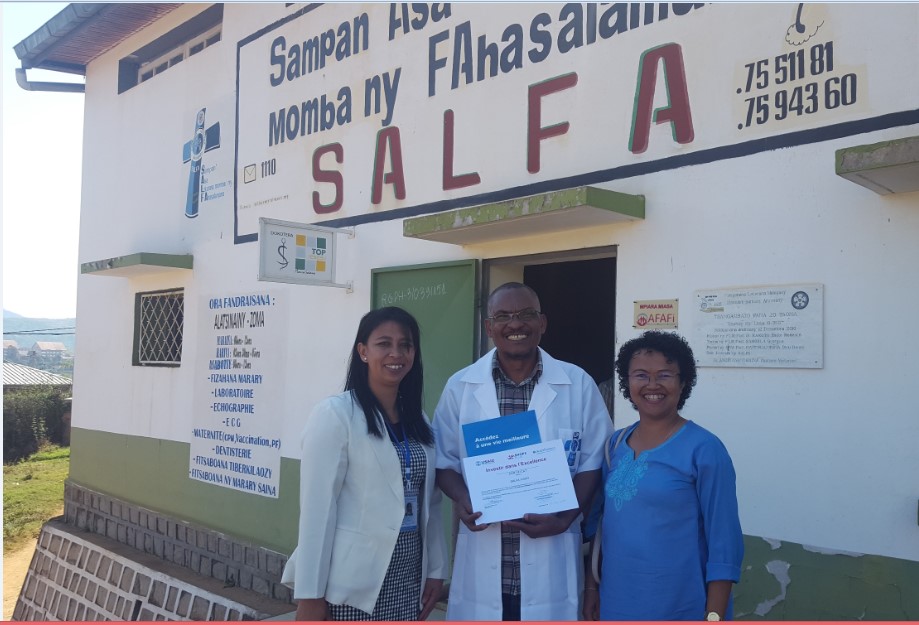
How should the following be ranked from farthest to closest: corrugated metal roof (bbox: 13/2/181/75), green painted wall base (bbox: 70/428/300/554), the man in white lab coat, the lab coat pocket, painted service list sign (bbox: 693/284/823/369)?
1. corrugated metal roof (bbox: 13/2/181/75)
2. green painted wall base (bbox: 70/428/300/554)
3. painted service list sign (bbox: 693/284/823/369)
4. the lab coat pocket
5. the man in white lab coat

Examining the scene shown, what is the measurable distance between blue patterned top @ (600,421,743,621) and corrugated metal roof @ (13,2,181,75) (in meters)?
7.82

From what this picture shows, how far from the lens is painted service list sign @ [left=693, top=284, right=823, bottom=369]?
144 inches

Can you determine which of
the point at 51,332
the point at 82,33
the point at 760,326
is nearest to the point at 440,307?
the point at 760,326

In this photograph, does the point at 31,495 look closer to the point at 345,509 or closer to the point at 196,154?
the point at 196,154

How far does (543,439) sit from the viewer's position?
2648 mm

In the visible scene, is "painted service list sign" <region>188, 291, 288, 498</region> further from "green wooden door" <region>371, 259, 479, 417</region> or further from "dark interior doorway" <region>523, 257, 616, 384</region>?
"dark interior doorway" <region>523, 257, 616, 384</region>

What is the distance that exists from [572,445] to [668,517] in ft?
1.53

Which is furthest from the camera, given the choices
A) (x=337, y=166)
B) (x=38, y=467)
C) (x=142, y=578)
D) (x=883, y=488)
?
(x=38, y=467)

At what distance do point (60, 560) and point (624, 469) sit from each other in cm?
854

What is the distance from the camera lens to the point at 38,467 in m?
21.5

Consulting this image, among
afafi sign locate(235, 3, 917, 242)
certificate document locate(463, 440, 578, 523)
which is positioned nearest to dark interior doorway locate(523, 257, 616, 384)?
afafi sign locate(235, 3, 917, 242)

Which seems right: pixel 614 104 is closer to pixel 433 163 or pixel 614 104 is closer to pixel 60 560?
pixel 433 163

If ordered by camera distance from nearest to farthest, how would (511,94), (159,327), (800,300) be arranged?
(800,300), (511,94), (159,327)

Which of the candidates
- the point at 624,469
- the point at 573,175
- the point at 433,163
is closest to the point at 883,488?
the point at 624,469
